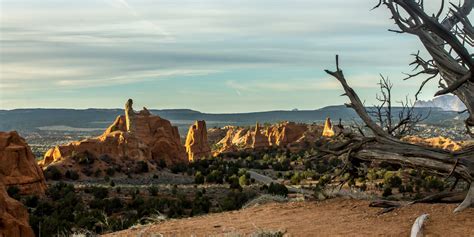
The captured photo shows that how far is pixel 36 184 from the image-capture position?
34.4 metres

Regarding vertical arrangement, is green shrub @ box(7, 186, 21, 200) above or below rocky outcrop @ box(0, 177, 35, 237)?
below

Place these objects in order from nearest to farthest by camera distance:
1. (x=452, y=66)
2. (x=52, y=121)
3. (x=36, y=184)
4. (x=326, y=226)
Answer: (x=326, y=226) → (x=452, y=66) → (x=36, y=184) → (x=52, y=121)

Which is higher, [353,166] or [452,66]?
[452,66]

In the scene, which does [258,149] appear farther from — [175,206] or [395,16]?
[395,16]

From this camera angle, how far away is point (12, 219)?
1595 centimetres

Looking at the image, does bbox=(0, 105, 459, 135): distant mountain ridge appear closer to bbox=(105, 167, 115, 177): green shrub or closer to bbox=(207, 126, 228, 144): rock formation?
bbox=(207, 126, 228, 144): rock formation

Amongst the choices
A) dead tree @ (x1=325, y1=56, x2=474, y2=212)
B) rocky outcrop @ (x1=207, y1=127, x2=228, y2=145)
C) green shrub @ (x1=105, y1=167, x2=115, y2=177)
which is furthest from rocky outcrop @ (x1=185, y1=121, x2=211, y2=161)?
dead tree @ (x1=325, y1=56, x2=474, y2=212)

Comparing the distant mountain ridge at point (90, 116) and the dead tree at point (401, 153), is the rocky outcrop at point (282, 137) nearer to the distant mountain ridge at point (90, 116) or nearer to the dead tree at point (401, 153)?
the distant mountain ridge at point (90, 116)

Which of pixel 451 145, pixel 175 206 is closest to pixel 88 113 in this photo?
pixel 451 145

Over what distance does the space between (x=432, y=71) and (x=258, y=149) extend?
73663 millimetres

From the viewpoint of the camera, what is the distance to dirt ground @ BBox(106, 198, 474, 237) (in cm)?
834

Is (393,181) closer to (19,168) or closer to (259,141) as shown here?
(19,168)

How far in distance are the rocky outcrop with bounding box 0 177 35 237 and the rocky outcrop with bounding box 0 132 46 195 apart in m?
17.5

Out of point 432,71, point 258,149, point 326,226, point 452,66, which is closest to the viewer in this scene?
point 326,226
